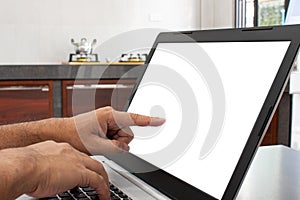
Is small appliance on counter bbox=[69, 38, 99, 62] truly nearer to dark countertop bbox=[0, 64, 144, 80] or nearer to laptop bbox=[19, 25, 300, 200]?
dark countertop bbox=[0, 64, 144, 80]

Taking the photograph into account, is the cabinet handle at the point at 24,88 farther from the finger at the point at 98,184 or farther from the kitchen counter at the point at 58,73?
the finger at the point at 98,184

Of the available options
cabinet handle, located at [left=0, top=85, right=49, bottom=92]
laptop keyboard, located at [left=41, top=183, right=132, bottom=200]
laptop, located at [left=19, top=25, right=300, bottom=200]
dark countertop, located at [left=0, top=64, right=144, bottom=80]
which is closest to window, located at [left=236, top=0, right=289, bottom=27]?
dark countertop, located at [left=0, top=64, right=144, bottom=80]

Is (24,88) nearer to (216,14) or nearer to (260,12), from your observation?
(260,12)

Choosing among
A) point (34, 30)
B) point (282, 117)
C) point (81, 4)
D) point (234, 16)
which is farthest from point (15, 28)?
point (282, 117)

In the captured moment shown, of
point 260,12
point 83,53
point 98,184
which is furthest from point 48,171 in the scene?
point 260,12

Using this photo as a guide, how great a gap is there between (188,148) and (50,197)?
230 mm

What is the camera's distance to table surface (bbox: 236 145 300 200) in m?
0.76

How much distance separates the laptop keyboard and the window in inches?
126

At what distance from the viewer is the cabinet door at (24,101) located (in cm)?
224

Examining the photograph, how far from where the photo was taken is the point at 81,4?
4.05 meters

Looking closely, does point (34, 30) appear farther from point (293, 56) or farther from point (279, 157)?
point (293, 56)

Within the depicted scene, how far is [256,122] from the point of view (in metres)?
0.61

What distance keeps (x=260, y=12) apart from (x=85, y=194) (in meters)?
3.58

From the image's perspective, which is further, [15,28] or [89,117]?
[15,28]
